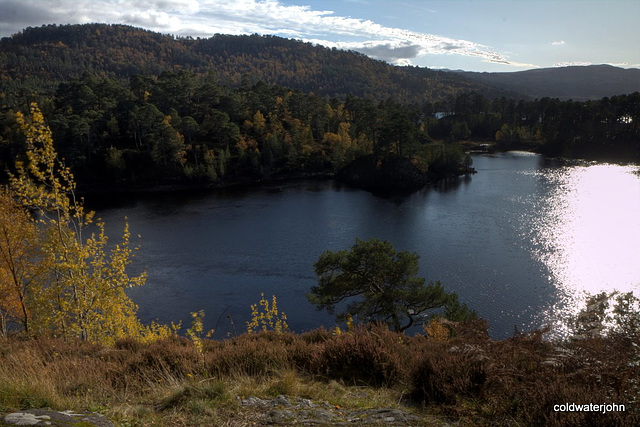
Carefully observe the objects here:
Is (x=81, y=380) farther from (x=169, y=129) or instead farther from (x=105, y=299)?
(x=169, y=129)

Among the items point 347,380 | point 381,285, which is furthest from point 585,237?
point 347,380

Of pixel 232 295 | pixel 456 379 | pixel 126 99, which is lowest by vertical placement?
pixel 232 295

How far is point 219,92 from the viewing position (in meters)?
86.8

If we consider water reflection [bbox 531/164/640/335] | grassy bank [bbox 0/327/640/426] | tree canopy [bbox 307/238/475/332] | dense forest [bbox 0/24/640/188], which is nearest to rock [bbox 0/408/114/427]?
grassy bank [bbox 0/327/640/426]

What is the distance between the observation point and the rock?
4104 mm

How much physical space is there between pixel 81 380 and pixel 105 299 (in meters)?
5.97

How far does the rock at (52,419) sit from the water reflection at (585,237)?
27338 millimetres

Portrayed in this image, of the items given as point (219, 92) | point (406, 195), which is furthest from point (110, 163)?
point (406, 195)

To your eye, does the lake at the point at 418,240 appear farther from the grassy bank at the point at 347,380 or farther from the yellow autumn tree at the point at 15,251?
the grassy bank at the point at 347,380

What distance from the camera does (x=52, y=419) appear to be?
430cm

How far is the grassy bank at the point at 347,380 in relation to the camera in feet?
16.6
